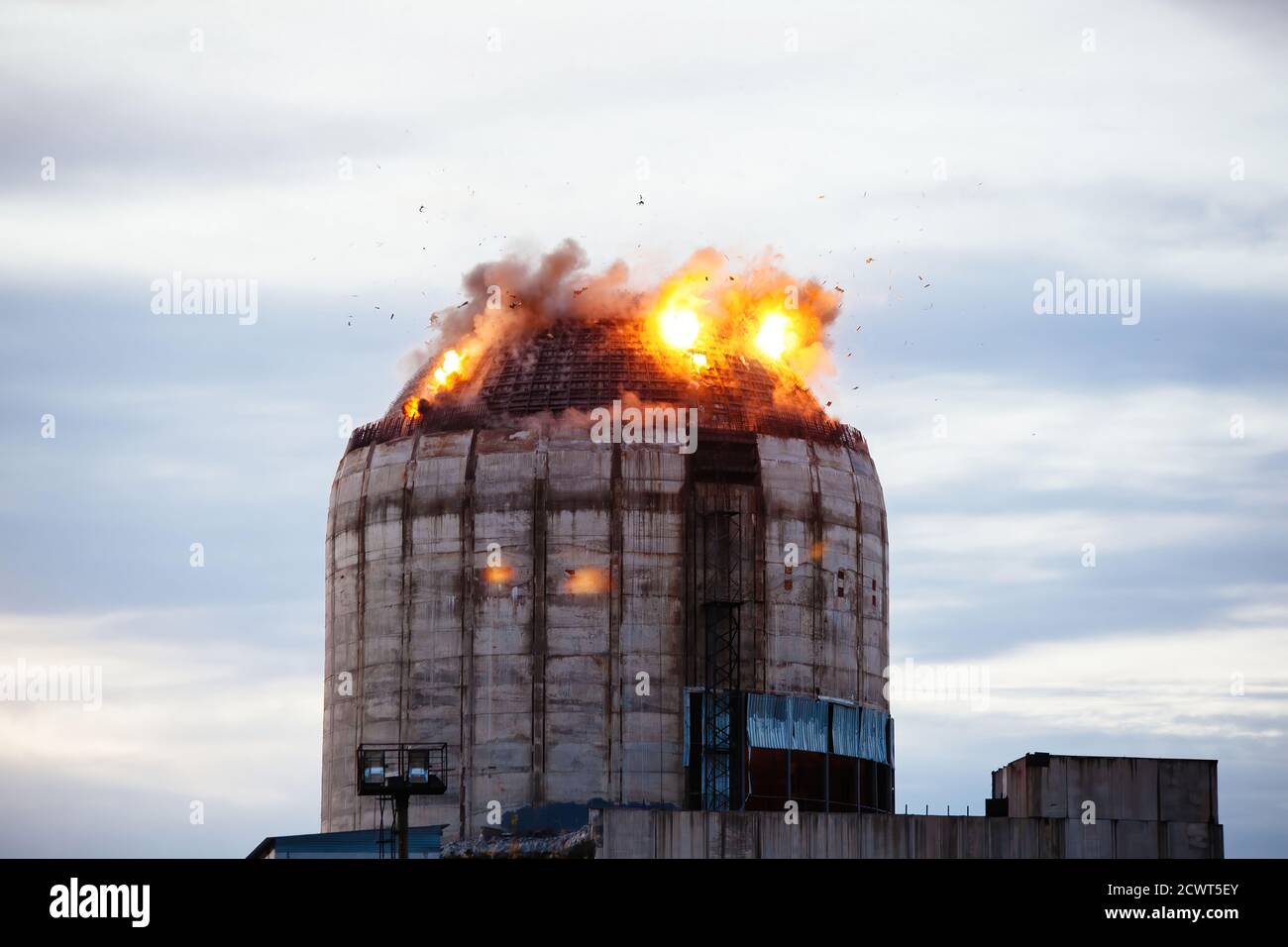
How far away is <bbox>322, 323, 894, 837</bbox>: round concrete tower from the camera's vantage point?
86125 millimetres

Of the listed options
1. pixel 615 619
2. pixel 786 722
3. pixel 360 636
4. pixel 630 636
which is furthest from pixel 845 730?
pixel 360 636

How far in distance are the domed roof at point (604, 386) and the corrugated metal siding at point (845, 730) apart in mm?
9533

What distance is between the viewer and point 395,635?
88.7 metres

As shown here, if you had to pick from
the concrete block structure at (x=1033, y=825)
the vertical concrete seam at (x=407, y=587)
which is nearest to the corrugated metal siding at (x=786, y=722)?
the concrete block structure at (x=1033, y=825)

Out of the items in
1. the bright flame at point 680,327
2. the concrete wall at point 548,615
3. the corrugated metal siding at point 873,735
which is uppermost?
the bright flame at point 680,327

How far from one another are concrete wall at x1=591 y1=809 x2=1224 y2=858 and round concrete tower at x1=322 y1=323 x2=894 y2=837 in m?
4.41

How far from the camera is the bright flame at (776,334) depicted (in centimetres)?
9338

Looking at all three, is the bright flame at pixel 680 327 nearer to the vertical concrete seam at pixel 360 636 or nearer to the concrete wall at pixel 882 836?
the vertical concrete seam at pixel 360 636

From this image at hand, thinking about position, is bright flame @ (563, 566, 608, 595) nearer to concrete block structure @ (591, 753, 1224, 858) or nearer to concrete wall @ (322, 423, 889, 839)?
concrete wall @ (322, 423, 889, 839)

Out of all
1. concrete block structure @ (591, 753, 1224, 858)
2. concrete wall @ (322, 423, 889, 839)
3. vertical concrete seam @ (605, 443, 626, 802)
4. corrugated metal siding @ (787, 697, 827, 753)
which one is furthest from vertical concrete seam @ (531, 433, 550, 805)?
corrugated metal siding @ (787, 697, 827, 753)

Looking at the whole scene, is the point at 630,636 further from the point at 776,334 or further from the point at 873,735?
the point at 776,334

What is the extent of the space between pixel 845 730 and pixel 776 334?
14326 millimetres
